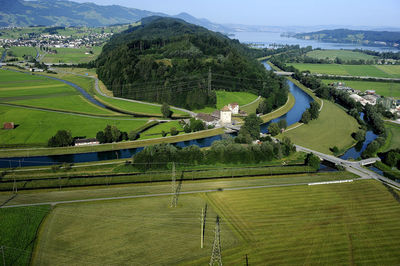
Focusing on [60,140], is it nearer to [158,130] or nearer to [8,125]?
[8,125]

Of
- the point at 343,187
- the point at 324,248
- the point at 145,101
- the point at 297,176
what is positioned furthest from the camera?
the point at 145,101

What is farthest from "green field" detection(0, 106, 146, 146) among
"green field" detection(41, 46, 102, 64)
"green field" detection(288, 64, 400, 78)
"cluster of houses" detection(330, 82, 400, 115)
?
"green field" detection(288, 64, 400, 78)

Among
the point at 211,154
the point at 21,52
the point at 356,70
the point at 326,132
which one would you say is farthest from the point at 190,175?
the point at 21,52

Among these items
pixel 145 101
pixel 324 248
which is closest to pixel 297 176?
pixel 324 248

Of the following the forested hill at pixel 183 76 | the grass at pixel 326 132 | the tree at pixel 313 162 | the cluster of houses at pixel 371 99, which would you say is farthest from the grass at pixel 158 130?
the cluster of houses at pixel 371 99

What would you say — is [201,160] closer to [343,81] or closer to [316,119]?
[316,119]

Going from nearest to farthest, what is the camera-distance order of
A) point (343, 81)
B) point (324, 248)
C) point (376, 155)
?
point (324, 248), point (376, 155), point (343, 81)

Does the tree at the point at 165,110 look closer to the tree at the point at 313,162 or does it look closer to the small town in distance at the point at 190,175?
the small town in distance at the point at 190,175
